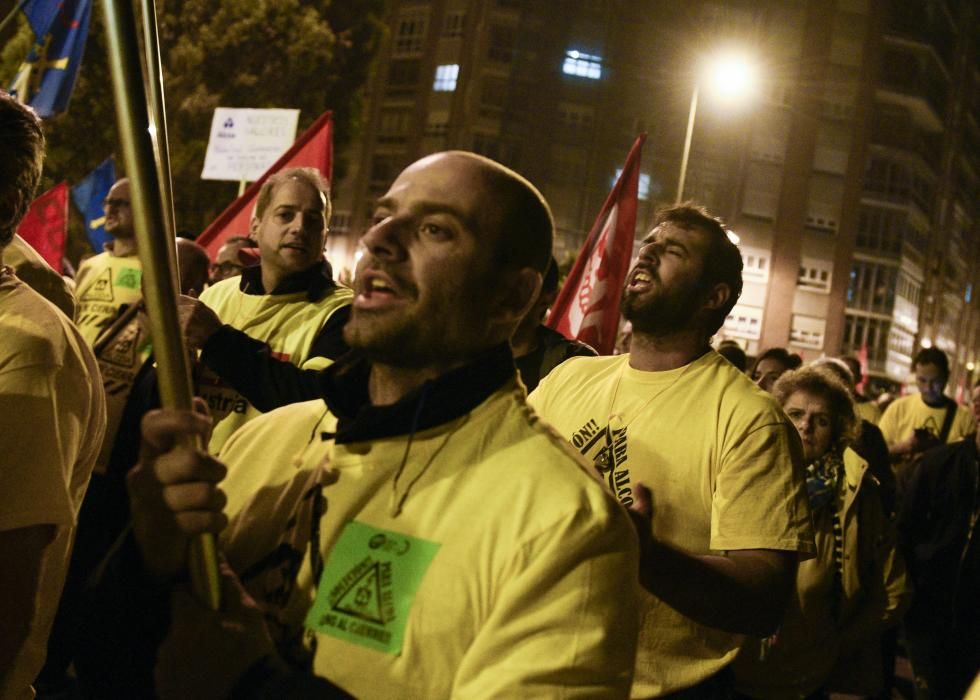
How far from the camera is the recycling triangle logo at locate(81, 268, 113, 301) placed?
662cm

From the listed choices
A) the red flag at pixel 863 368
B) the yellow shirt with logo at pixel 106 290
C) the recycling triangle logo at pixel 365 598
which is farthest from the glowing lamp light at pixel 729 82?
the recycling triangle logo at pixel 365 598

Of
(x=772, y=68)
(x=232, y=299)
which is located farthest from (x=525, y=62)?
(x=232, y=299)

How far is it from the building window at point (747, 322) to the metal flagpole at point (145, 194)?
54.9 metres

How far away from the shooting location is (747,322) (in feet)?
183

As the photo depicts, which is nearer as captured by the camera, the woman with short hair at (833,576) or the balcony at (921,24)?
the woman with short hair at (833,576)

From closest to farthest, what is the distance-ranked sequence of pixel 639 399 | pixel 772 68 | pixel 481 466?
pixel 481 466 → pixel 639 399 → pixel 772 68

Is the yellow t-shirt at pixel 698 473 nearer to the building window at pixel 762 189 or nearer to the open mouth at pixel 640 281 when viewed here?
the open mouth at pixel 640 281

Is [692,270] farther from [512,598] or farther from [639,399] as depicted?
[512,598]

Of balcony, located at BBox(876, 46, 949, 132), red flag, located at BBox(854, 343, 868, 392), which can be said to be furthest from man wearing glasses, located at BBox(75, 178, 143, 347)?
balcony, located at BBox(876, 46, 949, 132)

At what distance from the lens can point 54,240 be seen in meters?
9.19

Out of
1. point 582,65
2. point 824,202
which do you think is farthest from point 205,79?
point 824,202

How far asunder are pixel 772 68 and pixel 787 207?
7763 millimetres

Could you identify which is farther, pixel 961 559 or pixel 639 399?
pixel 961 559

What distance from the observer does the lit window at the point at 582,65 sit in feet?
185
